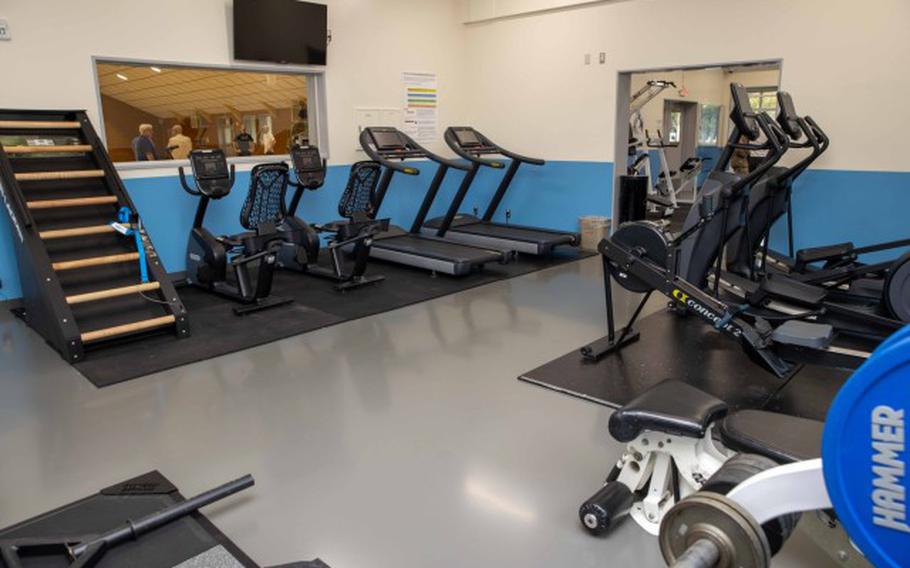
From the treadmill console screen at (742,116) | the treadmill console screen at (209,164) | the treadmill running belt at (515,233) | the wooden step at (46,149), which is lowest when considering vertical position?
the treadmill running belt at (515,233)

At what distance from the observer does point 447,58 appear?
887cm

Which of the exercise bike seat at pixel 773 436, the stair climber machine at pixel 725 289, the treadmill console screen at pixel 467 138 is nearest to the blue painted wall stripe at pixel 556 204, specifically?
the treadmill console screen at pixel 467 138

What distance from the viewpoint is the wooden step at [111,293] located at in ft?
14.9

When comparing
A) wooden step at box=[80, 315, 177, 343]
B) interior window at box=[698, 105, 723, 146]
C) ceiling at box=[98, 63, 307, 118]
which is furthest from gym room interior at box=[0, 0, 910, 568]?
interior window at box=[698, 105, 723, 146]

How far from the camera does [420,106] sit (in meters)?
8.61

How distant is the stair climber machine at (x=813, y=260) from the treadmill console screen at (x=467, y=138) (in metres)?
3.84

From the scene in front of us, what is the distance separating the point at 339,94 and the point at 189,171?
2.18 metres

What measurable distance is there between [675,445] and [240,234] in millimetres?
4750

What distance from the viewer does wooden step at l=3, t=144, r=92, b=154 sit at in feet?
16.6

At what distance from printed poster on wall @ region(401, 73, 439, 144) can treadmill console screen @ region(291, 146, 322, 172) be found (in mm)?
2092

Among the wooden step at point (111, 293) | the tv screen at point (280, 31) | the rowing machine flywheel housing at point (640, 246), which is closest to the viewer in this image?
the rowing machine flywheel housing at point (640, 246)

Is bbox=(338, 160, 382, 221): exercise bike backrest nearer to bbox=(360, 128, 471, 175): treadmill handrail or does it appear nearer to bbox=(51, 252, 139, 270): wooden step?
bbox=(360, 128, 471, 175): treadmill handrail

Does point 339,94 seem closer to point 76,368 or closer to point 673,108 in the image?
point 76,368

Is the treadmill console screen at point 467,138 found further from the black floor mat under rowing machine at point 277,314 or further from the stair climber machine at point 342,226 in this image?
the black floor mat under rowing machine at point 277,314
